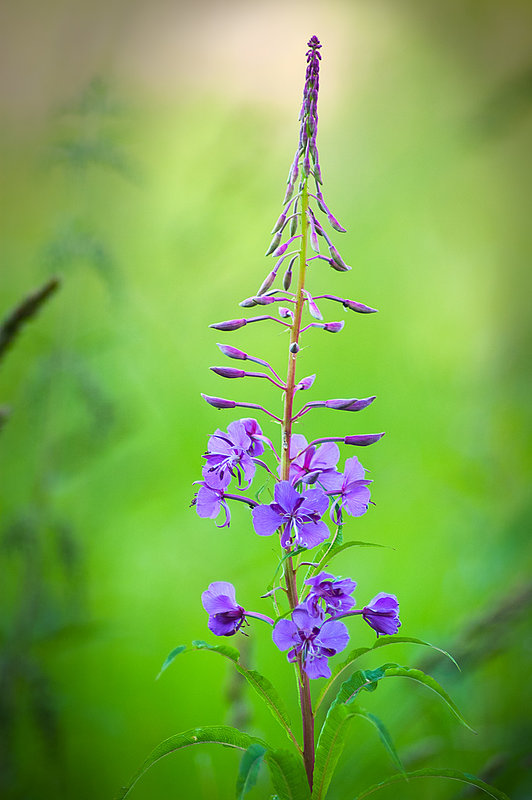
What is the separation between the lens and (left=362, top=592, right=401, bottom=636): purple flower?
21.3 inches

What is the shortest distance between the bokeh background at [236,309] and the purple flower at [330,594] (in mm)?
753

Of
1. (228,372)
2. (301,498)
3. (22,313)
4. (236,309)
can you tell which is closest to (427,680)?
(301,498)

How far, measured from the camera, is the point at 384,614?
1.78ft

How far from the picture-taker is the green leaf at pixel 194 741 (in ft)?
1.65

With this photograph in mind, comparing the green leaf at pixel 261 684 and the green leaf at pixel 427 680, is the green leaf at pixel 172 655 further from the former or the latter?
the green leaf at pixel 427 680

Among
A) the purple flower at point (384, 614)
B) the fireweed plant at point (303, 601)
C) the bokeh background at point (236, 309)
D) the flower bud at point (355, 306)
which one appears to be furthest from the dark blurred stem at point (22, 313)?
the bokeh background at point (236, 309)

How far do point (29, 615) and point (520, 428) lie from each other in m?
1.07

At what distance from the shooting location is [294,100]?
1.58m

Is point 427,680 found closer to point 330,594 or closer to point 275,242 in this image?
point 330,594

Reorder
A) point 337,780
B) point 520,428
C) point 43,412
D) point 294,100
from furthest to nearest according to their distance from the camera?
1. point 294,100
2. point 520,428
3. point 43,412
4. point 337,780

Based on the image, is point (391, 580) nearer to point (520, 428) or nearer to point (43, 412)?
point (520, 428)

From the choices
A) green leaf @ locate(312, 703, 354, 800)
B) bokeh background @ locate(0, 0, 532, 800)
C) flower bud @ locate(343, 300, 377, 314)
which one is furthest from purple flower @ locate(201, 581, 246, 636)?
bokeh background @ locate(0, 0, 532, 800)

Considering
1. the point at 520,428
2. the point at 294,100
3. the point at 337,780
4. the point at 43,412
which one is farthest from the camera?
the point at 294,100

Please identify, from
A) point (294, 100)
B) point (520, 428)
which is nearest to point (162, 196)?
point (294, 100)
